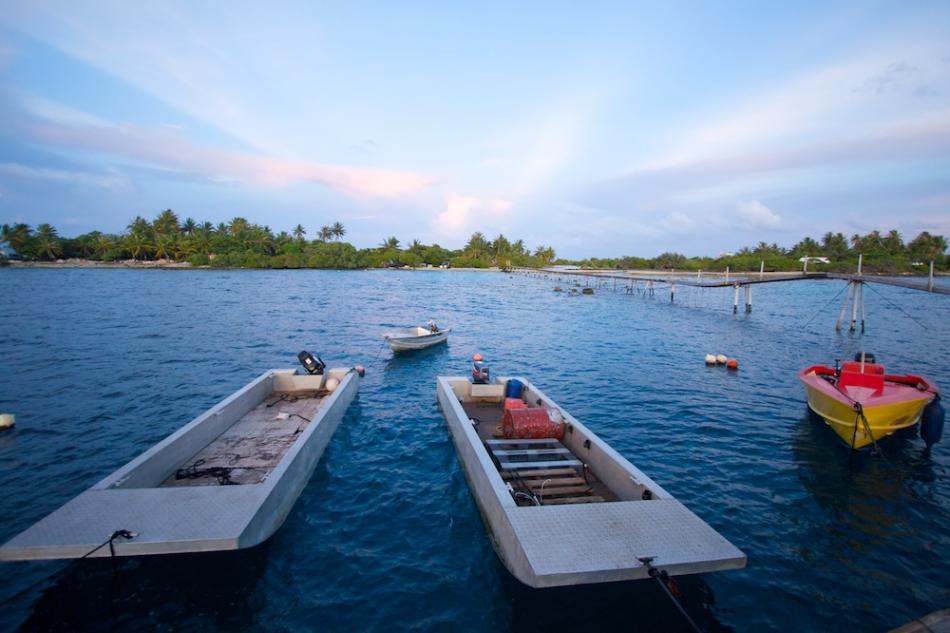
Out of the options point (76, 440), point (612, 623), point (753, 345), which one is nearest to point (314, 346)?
point (76, 440)

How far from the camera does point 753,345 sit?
95.6 ft

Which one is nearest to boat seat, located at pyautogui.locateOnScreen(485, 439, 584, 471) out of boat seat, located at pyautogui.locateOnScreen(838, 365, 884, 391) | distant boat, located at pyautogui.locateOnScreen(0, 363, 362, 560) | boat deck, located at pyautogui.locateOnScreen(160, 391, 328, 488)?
distant boat, located at pyautogui.locateOnScreen(0, 363, 362, 560)

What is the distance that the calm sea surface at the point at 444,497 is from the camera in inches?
253

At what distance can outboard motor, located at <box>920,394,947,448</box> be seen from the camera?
464 inches

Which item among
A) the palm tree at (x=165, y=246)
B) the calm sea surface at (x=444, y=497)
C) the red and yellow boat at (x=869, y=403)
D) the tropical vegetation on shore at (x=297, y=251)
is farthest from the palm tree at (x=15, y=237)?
the red and yellow boat at (x=869, y=403)

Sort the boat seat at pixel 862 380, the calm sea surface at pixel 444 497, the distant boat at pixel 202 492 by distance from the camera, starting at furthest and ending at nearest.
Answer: the boat seat at pixel 862 380
the calm sea surface at pixel 444 497
the distant boat at pixel 202 492

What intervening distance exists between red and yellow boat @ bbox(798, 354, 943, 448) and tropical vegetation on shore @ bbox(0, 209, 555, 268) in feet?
457

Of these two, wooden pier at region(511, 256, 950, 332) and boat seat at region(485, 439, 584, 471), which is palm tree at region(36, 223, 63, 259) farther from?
boat seat at region(485, 439, 584, 471)

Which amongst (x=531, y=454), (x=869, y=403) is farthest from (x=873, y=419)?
(x=531, y=454)

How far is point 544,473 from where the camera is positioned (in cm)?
898

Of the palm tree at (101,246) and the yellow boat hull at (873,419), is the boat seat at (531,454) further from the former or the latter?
the palm tree at (101,246)

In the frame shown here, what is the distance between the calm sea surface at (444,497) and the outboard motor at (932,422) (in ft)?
1.79

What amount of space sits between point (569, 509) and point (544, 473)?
89.5 inches

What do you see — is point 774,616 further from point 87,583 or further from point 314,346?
point 314,346
